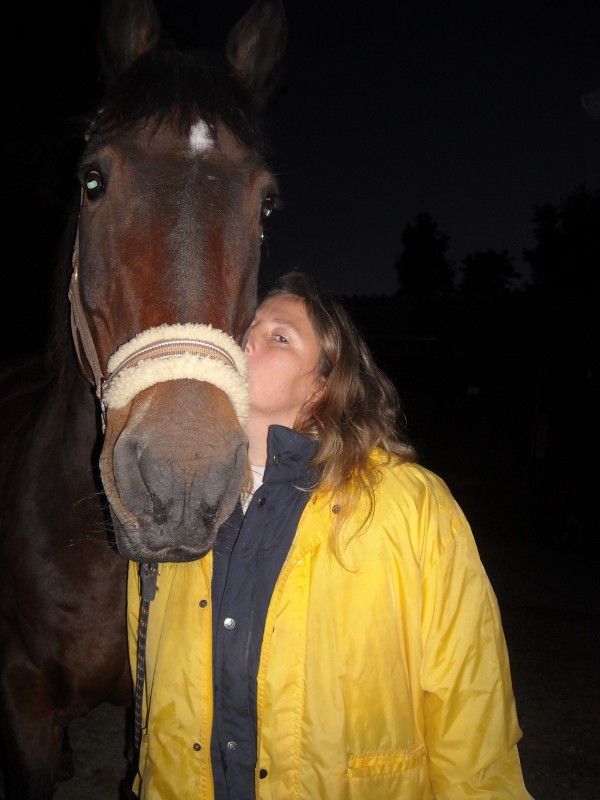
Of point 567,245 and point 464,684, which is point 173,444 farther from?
point 567,245

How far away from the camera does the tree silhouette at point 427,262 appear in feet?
137

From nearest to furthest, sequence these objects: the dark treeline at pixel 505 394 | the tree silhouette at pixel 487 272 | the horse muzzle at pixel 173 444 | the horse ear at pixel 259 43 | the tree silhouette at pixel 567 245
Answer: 1. the horse muzzle at pixel 173 444
2. the horse ear at pixel 259 43
3. the dark treeline at pixel 505 394
4. the tree silhouette at pixel 567 245
5. the tree silhouette at pixel 487 272

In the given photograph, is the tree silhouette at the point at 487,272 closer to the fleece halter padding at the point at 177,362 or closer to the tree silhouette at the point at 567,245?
the tree silhouette at the point at 567,245

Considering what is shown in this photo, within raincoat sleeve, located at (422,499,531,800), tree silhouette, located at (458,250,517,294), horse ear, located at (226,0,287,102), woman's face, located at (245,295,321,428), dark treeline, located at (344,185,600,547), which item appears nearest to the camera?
raincoat sleeve, located at (422,499,531,800)

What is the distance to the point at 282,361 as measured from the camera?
68.1 inches

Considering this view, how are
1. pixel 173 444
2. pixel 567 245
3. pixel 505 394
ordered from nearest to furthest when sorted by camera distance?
pixel 173 444 → pixel 505 394 → pixel 567 245

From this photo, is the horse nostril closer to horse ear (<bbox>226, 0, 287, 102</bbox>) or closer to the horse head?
the horse head

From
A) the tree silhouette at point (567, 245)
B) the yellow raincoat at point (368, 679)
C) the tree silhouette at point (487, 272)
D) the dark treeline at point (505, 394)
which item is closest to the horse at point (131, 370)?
the yellow raincoat at point (368, 679)

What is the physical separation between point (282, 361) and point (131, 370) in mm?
629

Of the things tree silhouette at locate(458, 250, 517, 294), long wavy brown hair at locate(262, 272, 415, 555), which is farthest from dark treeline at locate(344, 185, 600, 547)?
tree silhouette at locate(458, 250, 517, 294)

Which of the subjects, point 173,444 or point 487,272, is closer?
point 173,444

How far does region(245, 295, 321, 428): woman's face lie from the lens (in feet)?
5.61

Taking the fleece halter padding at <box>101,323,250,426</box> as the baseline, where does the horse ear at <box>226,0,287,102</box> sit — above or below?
above

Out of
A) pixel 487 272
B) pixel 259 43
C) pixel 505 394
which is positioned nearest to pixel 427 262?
pixel 487 272
